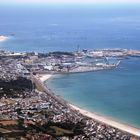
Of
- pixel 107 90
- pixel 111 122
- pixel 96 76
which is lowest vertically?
pixel 111 122

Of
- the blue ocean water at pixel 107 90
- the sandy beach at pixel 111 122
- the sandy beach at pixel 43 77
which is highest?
the sandy beach at pixel 43 77

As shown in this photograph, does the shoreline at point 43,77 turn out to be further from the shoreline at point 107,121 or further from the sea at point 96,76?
the shoreline at point 107,121

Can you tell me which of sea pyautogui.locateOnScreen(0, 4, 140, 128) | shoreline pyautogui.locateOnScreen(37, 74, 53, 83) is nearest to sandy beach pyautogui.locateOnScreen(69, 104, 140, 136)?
sea pyautogui.locateOnScreen(0, 4, 140, 128)

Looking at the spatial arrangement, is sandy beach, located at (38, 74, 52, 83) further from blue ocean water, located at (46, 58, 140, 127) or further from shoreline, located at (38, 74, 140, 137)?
shoreline, located at (38, 74, 140, 137)

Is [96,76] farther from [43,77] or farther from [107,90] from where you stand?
[107,90]

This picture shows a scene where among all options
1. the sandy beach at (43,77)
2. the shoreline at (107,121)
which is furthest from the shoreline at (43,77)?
the shoreline at (107,121)

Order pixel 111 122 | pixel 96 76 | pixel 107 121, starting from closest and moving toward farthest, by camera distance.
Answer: pixel 111 122, pixel 107 121, pixel 96 76

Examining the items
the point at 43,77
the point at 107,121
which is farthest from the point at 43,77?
the point at 107,121

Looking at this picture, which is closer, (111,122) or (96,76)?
(111,122)

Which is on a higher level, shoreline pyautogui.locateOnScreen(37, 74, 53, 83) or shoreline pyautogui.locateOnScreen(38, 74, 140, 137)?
shoreline pyautogui.locateOnScreen(37, 74, 53, 83)

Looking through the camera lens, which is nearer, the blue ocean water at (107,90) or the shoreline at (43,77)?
the blue ocean water at (107,90)

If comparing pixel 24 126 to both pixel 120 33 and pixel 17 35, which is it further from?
pixel 120 33
